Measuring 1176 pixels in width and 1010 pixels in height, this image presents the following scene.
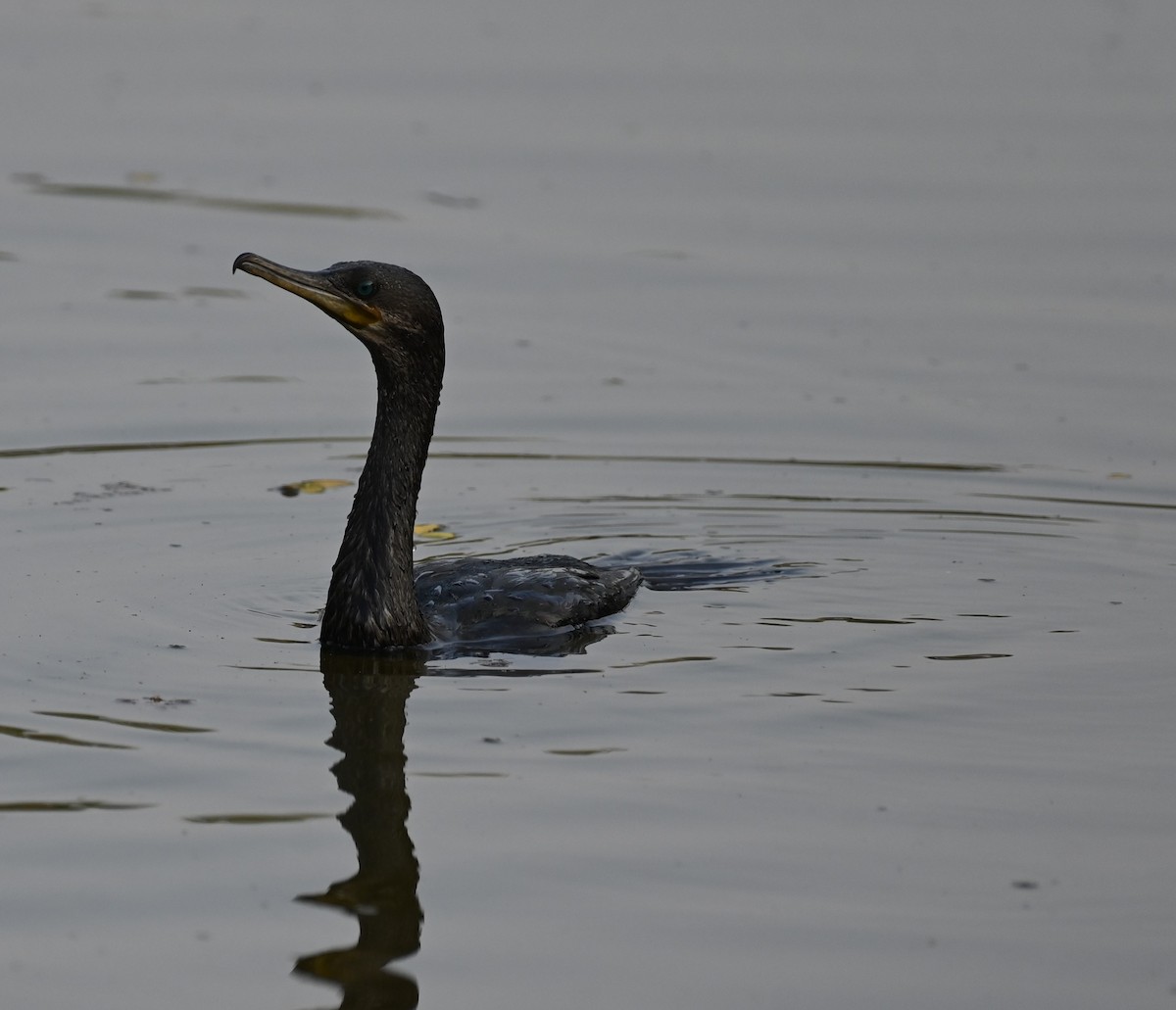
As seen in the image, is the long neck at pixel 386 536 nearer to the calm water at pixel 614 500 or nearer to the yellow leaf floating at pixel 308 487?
the calm water at pixel 614 500

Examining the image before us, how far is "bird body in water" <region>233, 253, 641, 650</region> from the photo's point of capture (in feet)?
28.5

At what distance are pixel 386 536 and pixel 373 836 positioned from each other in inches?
89.6

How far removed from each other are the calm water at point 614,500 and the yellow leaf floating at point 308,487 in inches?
4.7

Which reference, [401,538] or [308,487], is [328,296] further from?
[308,487]

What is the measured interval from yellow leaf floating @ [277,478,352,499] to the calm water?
0.39 ft

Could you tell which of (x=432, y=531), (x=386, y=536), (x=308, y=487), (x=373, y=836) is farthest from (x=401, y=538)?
(x=308, y=487)

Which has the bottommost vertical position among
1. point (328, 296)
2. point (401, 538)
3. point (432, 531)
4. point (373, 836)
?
point (373, 836)

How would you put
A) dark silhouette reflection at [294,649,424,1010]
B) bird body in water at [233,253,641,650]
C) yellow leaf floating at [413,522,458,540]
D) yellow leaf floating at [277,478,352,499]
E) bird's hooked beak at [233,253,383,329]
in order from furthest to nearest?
yellow leaf floating at [277,478,352,499]
yellow leaf floating at [413,522,458,540]
bird body in water at [233,253,641,650]
bird's hooked beak at [233,253,383,329]
dark silhouette reflection at [294,649,424,1010]

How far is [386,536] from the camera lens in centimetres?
888

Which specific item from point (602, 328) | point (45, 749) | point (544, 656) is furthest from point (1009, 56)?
point (45, 749)

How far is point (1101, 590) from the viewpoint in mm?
9812

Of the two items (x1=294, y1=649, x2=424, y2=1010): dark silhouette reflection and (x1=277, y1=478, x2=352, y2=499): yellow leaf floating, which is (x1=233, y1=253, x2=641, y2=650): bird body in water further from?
(x1=277, y1=478, x2=352, y2=499): yellow leaf floating

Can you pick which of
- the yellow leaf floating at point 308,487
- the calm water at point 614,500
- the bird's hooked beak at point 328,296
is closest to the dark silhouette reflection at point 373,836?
the calm water at point 614,500

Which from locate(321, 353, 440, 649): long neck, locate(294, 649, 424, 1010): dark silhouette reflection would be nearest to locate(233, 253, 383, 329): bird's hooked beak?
locate(321, 353, 440, 649): long neck
